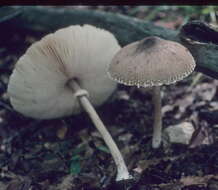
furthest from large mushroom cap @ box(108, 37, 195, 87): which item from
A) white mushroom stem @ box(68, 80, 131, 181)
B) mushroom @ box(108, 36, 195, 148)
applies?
white mushroom stem @ box(68, 80, 131, 181)

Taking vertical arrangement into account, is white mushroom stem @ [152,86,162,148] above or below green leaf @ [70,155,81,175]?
above

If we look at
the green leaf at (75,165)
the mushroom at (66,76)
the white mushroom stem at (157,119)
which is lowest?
the green leaf at (75,165)

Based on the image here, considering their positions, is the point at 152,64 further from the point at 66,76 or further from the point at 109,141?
the point at 66,76

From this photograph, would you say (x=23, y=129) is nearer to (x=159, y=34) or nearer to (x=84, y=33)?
(x=84, y=33)

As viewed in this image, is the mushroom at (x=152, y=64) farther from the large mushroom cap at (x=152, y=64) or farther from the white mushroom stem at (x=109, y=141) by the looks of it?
the white mushroom stem at (x=109, y=141)

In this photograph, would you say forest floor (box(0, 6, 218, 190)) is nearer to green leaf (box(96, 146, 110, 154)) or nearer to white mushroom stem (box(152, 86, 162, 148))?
green leaf (box(96, 146, 110, 154))

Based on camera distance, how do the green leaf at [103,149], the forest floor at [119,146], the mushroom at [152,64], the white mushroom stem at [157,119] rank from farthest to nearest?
the green leaf at [103,149] → the white mushroom stem at [157,119] → the forest floor at [119,146] → the mushroom at [152,64]

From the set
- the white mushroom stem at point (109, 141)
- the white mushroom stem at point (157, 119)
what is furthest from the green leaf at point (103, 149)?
the white mushroom stem at point (157, 119)
